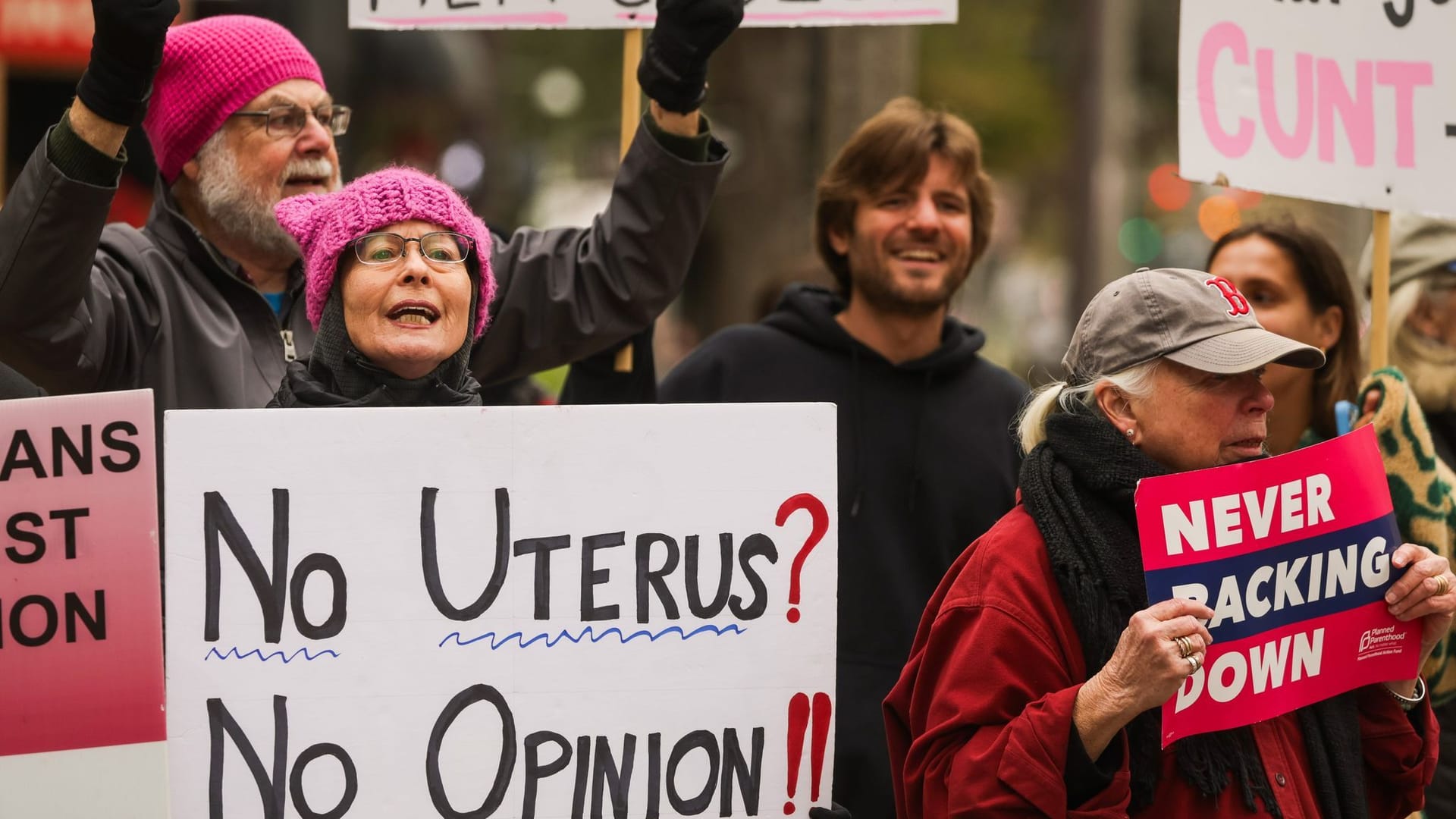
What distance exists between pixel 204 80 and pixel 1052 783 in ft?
7.17

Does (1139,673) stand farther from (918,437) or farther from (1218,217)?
(1218,217)

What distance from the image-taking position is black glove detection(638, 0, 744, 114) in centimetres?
327

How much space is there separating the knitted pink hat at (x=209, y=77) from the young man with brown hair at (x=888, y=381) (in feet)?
4.04

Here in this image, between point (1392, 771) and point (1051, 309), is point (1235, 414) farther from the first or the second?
point (1051, 309)

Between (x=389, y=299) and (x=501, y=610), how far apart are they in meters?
0.55

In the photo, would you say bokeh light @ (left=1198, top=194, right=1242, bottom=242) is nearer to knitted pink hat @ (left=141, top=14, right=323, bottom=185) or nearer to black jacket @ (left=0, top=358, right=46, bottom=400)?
knitted pink hat @ (left=141, top=14, right=323, bottom=185)

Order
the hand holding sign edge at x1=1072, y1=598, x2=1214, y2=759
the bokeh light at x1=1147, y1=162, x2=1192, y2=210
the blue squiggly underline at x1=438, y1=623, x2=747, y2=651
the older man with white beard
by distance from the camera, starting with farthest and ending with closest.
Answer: the bokeh light at x1=1147, y1=162, x2=1192, y2=210 → the older man with white beard → the blue squiggly underline at x1=438, y1=623, x2=747, y2=651 → the hand holding sign edge at x1=1072, y1=598, x2=1214, y2=759

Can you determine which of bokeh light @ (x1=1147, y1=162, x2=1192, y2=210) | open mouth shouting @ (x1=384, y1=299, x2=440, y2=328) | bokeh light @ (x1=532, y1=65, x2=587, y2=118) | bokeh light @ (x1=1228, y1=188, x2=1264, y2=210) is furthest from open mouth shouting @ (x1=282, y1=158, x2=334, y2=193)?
bokeh light @ (x1=1147, y1=162, x2=1192, y2=210)

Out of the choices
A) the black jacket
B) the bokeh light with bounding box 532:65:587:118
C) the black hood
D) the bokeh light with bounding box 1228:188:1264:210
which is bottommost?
the black jacket

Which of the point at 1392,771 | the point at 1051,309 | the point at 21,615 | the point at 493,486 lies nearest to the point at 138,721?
the point at 21,615

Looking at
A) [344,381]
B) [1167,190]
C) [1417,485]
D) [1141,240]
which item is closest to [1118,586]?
[1417,485]

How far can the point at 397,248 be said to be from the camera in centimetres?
285

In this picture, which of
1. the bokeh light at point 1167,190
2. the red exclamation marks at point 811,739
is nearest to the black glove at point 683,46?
the red exclamation marks at point 811,739

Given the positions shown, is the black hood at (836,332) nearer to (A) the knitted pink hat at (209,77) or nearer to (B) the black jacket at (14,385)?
(A) the knitted pink hat at (209,77)
